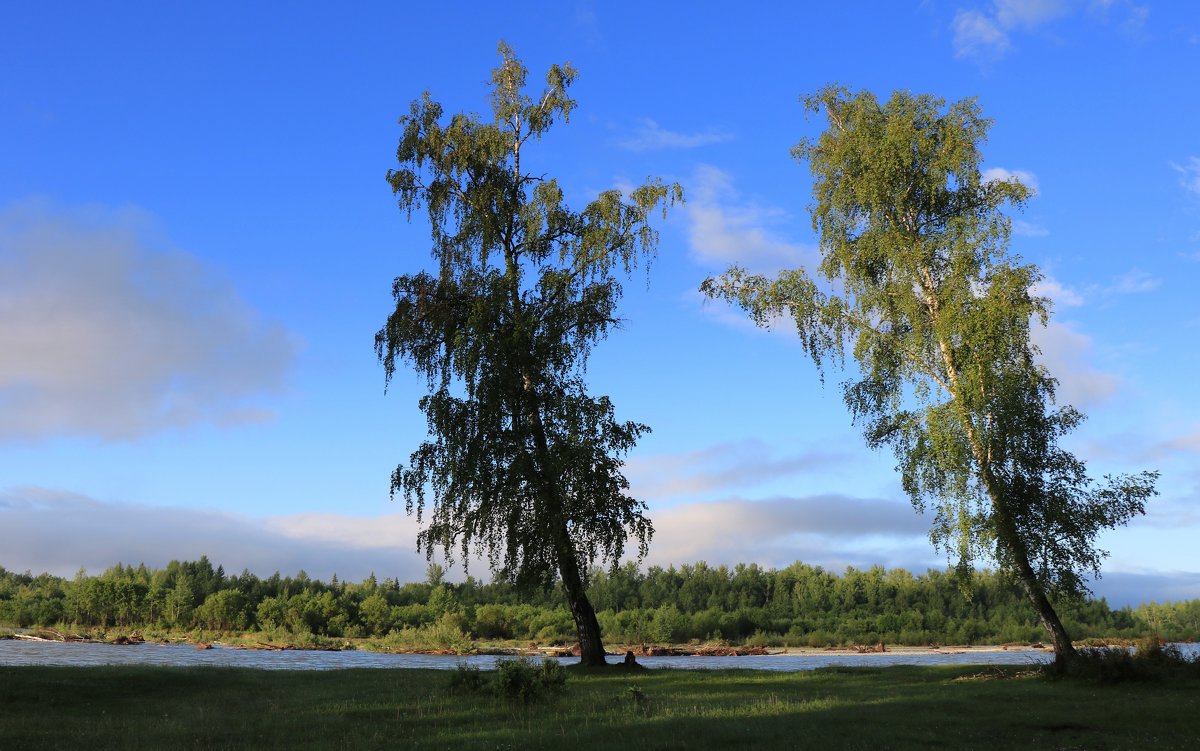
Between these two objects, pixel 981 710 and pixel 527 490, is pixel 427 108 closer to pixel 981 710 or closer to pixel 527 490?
pixel 527 490

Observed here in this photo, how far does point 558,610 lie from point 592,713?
5345 inches

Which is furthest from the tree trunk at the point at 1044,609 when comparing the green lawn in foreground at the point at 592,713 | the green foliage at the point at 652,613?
the green foliage at the point at 652,613

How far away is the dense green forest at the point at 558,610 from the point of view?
142 metres

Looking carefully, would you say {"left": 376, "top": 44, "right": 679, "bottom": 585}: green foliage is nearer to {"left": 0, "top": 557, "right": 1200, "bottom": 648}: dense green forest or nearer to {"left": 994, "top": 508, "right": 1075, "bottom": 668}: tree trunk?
{"left": 994, "top": 508, "right": 1075, "bottom": 668}: tree trunk

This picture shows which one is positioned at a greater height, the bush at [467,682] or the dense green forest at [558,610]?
the bush at [467,682]

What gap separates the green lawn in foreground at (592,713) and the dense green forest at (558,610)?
101 m

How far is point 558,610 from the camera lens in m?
151

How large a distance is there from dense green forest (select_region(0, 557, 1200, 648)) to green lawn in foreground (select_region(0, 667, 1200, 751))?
10090cm

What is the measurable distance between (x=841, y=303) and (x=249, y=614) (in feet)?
472

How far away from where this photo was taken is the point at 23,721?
1945 centimetres

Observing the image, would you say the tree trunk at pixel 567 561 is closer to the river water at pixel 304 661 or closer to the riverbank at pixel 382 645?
the river water at pixel 304 661

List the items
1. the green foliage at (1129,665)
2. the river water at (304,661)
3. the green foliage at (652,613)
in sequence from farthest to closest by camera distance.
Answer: the green foliage at (652,613)
the river water at (304,661)
the green foliage at (1129,665)

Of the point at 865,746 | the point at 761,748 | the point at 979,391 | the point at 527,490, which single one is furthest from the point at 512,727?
the point at 979,391

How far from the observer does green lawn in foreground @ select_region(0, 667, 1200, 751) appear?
16.5 meters
